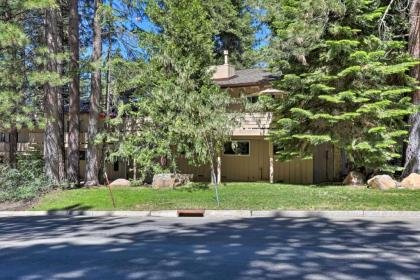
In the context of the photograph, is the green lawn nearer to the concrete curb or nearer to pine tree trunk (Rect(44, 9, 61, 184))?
the concrete curb

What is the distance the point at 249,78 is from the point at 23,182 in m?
13.8

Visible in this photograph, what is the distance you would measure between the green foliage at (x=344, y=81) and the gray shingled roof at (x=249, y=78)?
444 cm

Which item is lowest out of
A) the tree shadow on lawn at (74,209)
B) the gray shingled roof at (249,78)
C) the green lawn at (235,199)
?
the tree shadow on lawn at (74,209)

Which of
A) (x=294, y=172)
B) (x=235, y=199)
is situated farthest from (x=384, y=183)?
(x=294, y=172)

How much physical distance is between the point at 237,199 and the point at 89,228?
19.1 feet

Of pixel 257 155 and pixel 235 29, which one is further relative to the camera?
pixel 235 29

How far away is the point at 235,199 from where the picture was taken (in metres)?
15.9

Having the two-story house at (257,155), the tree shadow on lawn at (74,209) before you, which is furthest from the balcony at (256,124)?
the tree shadow on lawn at (74,209)

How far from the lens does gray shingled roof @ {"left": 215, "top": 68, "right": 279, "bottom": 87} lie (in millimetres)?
25797

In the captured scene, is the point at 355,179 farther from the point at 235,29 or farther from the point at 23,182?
the point at 235,29

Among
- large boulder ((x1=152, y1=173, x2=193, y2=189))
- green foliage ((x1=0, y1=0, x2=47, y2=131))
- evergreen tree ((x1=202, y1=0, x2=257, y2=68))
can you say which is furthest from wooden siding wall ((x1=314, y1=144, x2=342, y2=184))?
green foliage ((x1=0, y1=0, x2=47, y2=131))

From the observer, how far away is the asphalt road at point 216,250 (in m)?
6.52

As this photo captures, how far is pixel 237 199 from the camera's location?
625 inches

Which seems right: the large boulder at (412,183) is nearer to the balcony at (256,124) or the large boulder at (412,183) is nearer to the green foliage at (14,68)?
the balcony at (256,124)
